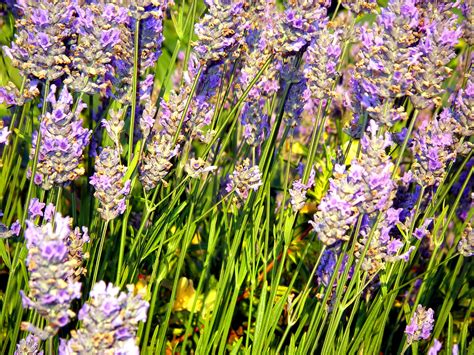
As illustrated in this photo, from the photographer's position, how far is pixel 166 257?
6.49 ft

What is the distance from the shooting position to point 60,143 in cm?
149

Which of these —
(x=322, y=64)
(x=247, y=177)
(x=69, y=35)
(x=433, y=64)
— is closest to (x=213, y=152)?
(x=247, y=177)

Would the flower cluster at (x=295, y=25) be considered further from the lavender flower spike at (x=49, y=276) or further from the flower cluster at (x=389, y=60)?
the lavender flower spike at (x=49, y=276)

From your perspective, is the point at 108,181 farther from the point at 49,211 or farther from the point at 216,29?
the point at 216,29

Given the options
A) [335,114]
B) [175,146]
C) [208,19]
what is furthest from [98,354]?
[335,114]

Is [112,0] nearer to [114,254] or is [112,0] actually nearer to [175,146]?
[175,146]

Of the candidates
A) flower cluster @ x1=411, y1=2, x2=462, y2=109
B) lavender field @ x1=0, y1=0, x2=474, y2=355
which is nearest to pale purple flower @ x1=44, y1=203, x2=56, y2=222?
lavender field @ x1=0, y1=0, x2=474, y2=355

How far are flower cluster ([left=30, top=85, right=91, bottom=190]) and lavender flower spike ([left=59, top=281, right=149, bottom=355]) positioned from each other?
44 centimetres

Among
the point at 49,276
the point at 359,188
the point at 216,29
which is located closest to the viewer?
the point at 49,276

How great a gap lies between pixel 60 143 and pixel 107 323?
503 mm

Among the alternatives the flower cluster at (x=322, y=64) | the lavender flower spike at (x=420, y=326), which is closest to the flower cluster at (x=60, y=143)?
the flower cluster at (x=322, y=64)

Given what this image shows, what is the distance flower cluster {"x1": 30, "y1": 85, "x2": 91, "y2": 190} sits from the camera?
1491 mm

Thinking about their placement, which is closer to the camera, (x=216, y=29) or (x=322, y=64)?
(x=216, y=29)

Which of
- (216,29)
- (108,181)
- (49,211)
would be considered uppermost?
(216,29)
